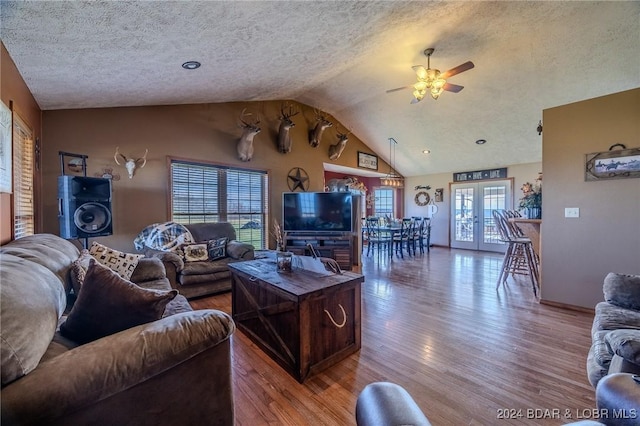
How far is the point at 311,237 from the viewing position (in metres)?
5.42

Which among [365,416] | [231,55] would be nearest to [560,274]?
[365,416]

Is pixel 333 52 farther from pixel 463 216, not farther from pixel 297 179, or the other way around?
pixel 463 216

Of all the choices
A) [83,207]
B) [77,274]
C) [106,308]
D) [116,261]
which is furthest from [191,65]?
[106,308]

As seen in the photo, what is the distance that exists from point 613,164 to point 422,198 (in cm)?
618

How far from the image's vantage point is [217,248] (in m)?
3.95

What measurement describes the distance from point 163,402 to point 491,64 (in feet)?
18.0

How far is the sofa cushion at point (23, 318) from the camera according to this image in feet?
2.66

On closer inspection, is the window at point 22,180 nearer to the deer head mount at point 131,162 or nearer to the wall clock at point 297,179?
the deer head mount at point 131,162

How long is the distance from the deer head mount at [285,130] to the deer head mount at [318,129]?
58 cm

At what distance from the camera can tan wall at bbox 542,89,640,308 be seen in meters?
2.83

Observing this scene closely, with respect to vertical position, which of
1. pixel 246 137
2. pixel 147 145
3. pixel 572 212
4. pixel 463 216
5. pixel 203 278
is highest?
pixel 246 137

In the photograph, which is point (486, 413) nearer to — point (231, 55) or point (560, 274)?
point (560, 274)

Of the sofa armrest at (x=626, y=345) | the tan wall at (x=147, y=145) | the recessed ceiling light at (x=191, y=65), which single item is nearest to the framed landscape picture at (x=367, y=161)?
the tan wall at (x=147, y=145)

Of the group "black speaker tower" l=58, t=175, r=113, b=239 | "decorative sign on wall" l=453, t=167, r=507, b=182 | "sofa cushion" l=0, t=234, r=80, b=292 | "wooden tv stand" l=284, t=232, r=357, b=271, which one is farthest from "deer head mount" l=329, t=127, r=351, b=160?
"sofa cushion" l=0, t=234, r=80, b=292
